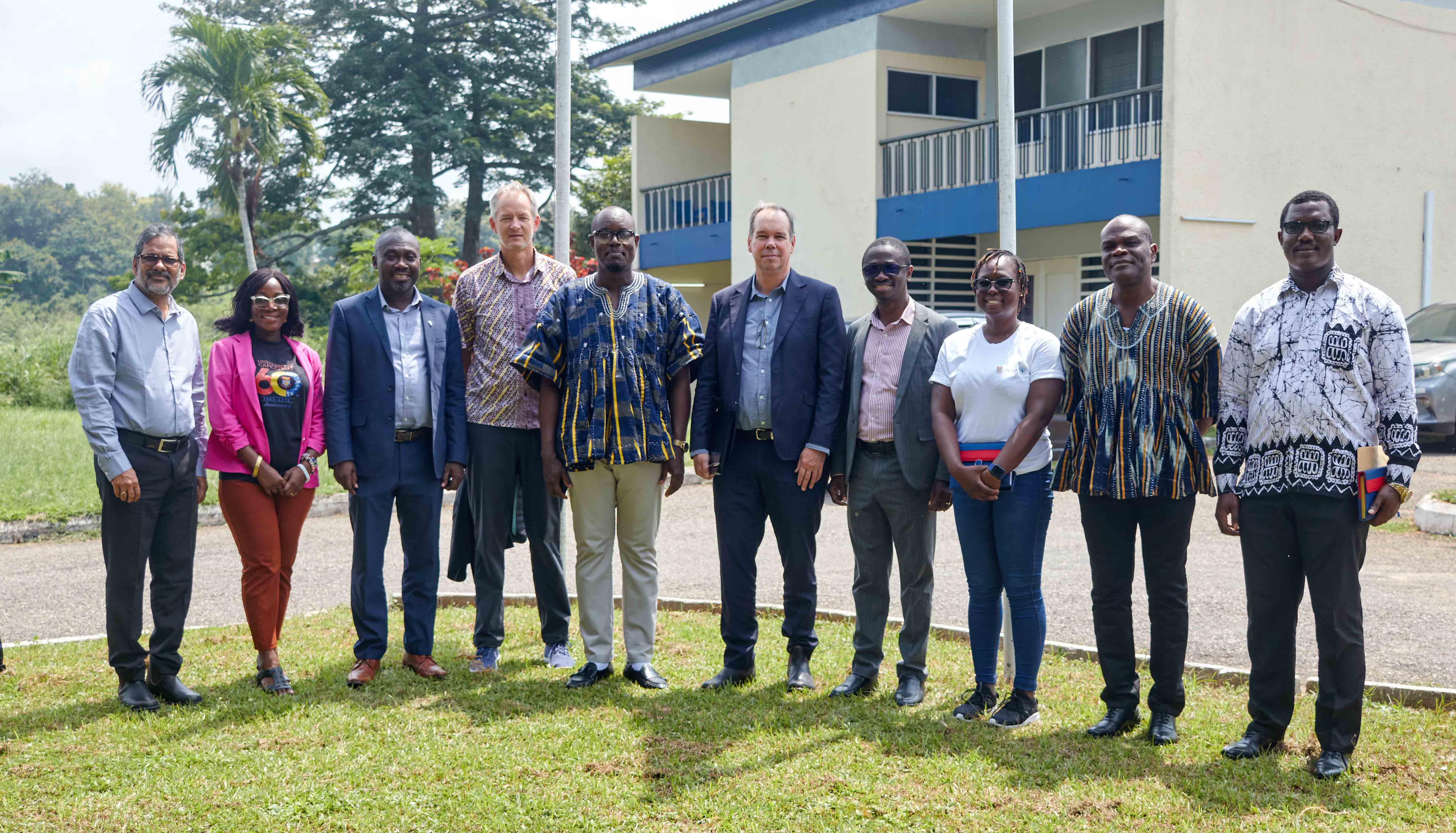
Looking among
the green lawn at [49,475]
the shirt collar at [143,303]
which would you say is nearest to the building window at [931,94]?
the green lawn at [49,475]

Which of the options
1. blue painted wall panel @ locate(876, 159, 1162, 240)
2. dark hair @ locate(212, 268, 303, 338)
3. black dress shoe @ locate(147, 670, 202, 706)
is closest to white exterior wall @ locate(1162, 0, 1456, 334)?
blue painted wall panel @ locate(876, 159, 1162, 240)

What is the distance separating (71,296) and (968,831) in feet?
231

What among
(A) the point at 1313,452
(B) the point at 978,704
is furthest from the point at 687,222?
(A) the point at 1313,452

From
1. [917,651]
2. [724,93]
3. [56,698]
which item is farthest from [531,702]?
[724,93]

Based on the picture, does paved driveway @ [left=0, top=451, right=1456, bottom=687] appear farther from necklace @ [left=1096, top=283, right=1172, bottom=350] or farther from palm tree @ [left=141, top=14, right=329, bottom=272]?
palm tree @ [left=141, top=14, right=329, bottom=272]

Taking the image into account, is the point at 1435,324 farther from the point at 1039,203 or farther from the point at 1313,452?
the point at 1313,452

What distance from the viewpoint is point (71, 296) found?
2534 inches

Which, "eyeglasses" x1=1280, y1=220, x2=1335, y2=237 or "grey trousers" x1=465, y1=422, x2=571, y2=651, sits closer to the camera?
"eyeglasses" x1=1280, y1=220, x2=1335, y2=237

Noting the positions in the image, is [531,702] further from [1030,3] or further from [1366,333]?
[1030,3]

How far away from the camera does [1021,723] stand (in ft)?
17.0

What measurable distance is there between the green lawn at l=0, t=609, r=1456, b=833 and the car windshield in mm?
12617

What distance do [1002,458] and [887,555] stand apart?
3.06ft

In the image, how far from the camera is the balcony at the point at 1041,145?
17062 millimetres

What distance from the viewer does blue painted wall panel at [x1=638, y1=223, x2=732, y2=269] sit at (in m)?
24.6
